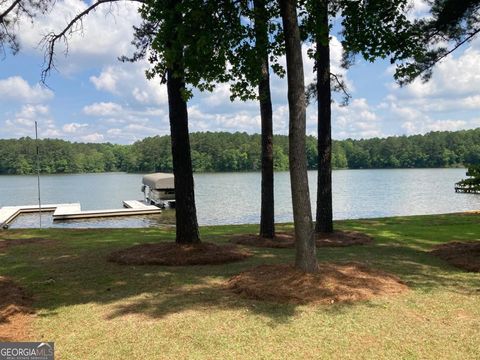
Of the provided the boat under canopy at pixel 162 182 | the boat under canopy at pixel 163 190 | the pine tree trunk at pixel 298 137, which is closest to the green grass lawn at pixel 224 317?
the pine tree trunk at pixel 298 137

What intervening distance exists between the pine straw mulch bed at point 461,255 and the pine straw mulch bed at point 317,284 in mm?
2144

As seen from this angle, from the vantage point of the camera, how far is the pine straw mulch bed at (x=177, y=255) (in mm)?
9516

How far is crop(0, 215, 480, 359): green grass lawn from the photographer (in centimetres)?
487

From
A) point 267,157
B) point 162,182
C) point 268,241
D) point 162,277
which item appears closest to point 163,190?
point 162,182

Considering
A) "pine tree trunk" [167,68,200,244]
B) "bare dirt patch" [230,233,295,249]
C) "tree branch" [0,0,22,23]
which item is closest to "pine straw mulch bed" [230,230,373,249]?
"bare dirt patch" [230,233,295,249]

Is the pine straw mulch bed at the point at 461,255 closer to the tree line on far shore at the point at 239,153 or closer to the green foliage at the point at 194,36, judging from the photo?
the green foliage at the point at 194,36

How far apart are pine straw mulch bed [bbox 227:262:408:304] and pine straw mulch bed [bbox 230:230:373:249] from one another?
412cm

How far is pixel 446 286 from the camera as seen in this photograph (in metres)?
7.35

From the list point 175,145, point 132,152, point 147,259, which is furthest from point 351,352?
point 132,152

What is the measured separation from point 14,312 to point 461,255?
29.8ft

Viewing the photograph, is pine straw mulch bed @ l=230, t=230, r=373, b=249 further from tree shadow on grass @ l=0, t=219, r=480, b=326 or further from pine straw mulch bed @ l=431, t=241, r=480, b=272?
pine straw mulch bed @ l=431, t=241, r=480, b=272

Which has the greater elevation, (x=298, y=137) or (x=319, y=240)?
(x=298, y=137)

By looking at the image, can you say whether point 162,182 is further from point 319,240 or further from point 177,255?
point 177,255

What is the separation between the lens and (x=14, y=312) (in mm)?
6219
